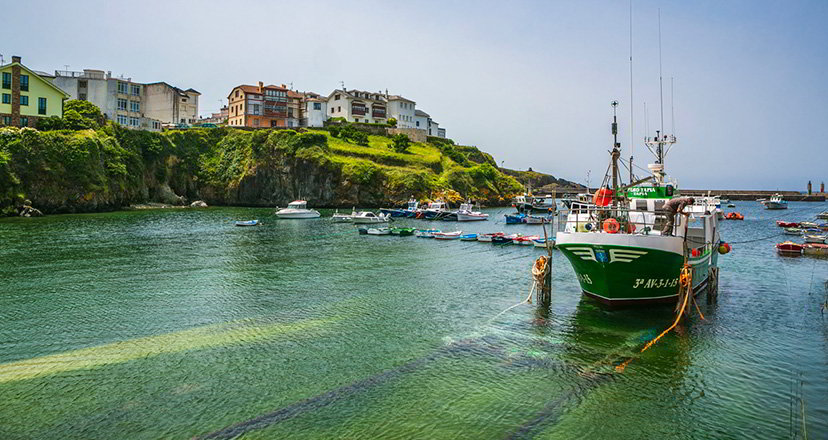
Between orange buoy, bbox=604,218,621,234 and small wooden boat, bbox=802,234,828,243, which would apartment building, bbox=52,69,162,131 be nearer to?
orange buoy, bbox=604,218,621,234

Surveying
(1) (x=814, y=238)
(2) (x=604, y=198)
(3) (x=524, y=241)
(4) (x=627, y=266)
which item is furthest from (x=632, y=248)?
(1) (x=814, y=238)

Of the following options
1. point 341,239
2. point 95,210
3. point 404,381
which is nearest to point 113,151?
point 95,210

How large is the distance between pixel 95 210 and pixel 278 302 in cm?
7735

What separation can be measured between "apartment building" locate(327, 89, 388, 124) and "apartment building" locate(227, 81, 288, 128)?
1528 centimetres

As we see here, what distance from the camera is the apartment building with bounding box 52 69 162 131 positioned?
107 metres

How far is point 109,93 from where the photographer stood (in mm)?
109625

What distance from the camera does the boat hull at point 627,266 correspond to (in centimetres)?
2203

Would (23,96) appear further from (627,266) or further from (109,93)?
(627,266)

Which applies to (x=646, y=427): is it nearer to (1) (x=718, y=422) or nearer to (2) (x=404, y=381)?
(1) (x=718, y=422)

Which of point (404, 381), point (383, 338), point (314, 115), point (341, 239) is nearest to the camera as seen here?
point (404, 381)

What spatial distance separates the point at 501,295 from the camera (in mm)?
28719

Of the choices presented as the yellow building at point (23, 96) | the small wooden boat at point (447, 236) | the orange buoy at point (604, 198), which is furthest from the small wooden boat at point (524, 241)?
the yellow building at point (23, 96)

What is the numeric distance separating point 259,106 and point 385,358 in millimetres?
122854

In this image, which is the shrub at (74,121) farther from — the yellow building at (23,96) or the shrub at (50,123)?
the yellow building at (23,96)
